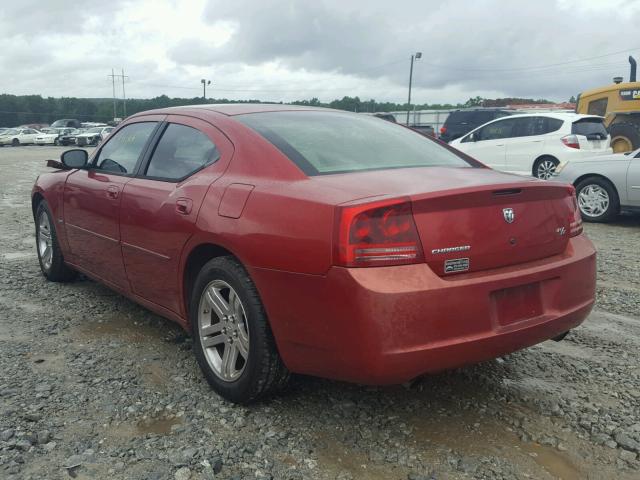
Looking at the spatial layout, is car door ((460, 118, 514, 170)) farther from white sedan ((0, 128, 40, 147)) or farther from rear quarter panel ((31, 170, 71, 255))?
white sedan ((0, 128, 40, 147))

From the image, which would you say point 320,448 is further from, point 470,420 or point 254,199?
point 254,199

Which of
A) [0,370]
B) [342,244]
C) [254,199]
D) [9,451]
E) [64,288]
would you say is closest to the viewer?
[342,244]

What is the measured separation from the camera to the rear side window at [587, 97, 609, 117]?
1733 centimetres

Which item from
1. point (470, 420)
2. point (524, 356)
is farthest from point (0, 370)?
→ point (524, 356)

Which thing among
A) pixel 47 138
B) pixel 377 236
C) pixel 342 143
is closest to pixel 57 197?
pixel 342 143

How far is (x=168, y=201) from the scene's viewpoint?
3377 millimetres

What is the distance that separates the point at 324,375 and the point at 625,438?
1363mm

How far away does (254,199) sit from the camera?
2842 mm

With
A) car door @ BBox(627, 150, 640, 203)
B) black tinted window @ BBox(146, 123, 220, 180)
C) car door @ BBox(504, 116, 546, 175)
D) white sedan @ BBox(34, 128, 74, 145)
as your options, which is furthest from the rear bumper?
white sedan @ BBox(34, 128, 74, 145)

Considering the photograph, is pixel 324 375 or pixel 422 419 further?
pixel 422 419

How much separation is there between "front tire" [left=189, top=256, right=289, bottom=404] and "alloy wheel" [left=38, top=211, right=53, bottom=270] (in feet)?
8.40

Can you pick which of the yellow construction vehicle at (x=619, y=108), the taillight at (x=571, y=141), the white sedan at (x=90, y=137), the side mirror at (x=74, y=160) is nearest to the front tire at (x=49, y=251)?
the side mirror at (x=74, y=160)

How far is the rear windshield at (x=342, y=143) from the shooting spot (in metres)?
3.05

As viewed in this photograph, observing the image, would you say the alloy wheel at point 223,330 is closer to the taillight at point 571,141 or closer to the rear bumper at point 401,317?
the rear bumper at point 401,317
